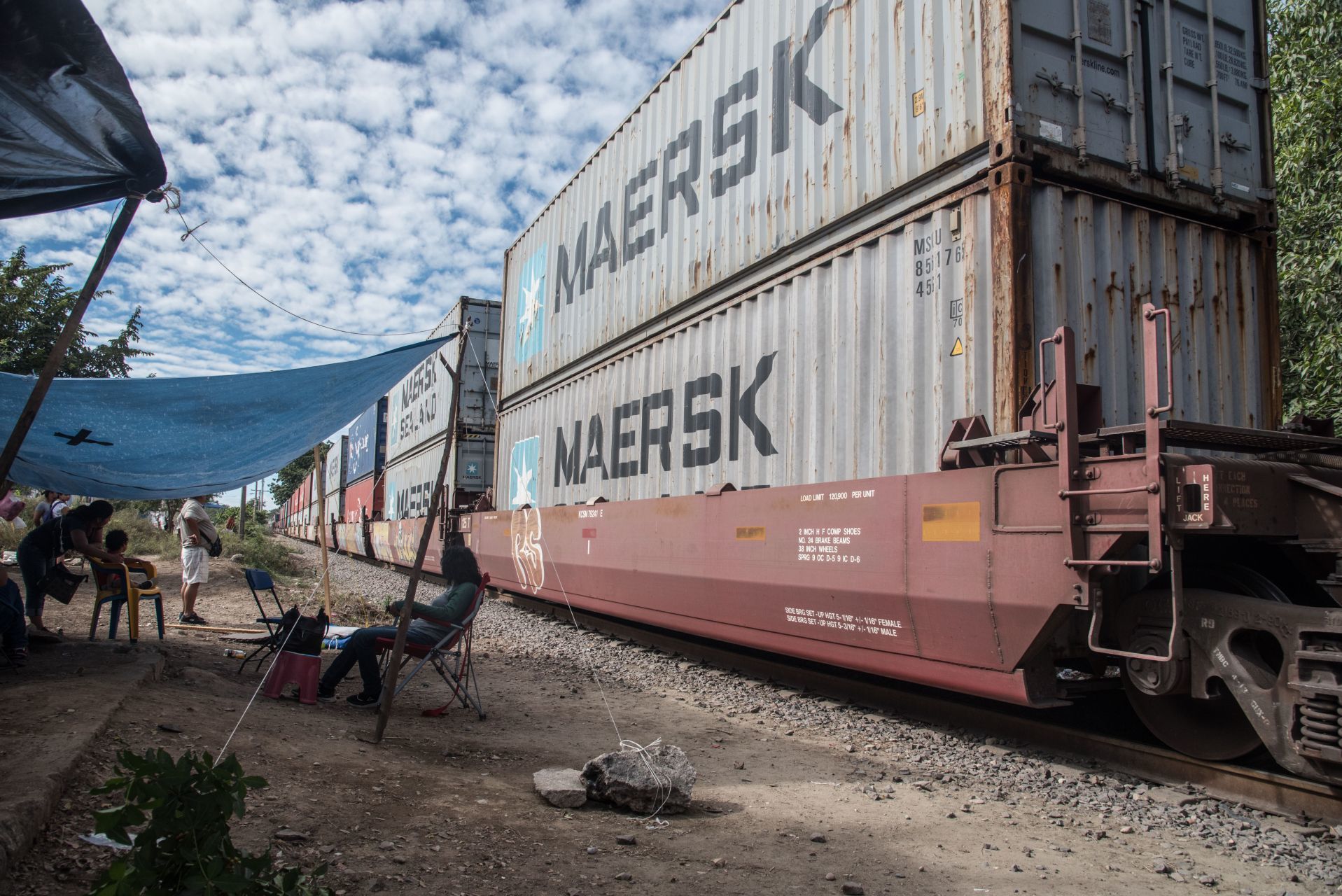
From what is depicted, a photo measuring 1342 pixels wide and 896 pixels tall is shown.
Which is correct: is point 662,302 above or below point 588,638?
above

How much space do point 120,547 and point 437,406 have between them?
10709mm

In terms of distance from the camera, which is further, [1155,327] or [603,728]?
[603,728]

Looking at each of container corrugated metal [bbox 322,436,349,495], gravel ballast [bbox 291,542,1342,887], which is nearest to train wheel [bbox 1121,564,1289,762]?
gravel ballast [bbox 291,542,1342,887]

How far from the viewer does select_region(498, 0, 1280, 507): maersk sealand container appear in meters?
4.56

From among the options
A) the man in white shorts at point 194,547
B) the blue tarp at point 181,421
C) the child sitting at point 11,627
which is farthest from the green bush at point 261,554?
the child sitting at point 11,627

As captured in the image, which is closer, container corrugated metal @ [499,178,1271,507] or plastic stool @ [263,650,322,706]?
container corrugated metal @ [499,178,1271,507]

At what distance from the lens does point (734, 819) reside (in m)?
3.49

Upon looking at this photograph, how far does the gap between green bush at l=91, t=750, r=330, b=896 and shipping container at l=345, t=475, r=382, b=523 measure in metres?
19.9

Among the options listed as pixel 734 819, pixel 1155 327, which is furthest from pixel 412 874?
pixel 1155 327

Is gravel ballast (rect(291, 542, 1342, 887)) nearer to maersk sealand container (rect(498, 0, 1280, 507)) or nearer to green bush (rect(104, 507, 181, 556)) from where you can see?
maersk sealand container (rect(498, 0, 1280, 507))

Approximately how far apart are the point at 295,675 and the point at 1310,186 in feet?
46.6

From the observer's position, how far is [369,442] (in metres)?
24.5

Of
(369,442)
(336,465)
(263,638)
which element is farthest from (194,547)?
(336,465)

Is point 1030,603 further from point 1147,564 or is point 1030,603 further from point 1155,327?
point 1155,327
